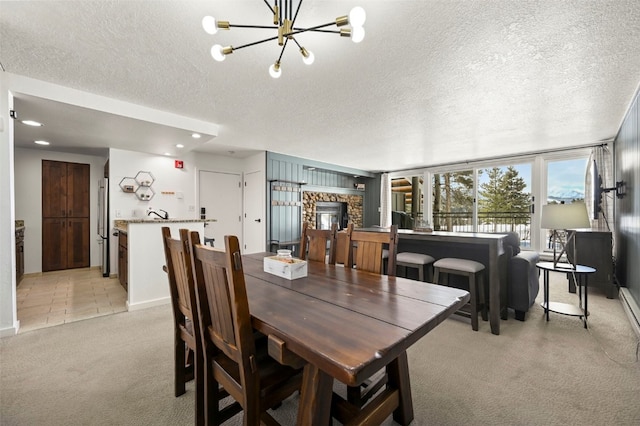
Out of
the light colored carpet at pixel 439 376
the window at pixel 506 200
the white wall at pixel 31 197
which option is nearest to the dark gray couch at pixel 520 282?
the light colored carpet at pixel 439 376

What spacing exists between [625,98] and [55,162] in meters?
8.30

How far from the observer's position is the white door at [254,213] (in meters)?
5.30

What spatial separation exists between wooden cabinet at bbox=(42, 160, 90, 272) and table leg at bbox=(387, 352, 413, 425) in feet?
20.3

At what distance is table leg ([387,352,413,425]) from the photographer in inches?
55.3

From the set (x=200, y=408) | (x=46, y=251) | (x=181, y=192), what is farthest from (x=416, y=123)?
(x=46, y=251)

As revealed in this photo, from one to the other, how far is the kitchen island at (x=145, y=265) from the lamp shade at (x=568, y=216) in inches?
157

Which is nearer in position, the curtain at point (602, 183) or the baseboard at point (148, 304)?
the baseboard at point (148, 304)

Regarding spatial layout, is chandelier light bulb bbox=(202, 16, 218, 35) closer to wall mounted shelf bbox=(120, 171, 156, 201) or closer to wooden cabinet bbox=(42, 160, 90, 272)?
wall mounted shelf bbox=(120, 171, 156, 201)

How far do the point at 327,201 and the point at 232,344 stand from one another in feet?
19.0

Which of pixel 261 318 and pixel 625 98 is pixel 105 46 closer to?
pixel 261 318

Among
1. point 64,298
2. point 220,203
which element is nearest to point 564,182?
point 220,203

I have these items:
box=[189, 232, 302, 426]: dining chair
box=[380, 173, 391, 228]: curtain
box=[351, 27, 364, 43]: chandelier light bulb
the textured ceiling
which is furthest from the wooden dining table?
box=[380, 173, 391, 228]: curtain

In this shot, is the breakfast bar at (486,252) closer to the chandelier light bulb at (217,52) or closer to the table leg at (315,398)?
the table leg at (315,398)

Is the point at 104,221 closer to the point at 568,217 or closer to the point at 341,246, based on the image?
the point at 341,246
